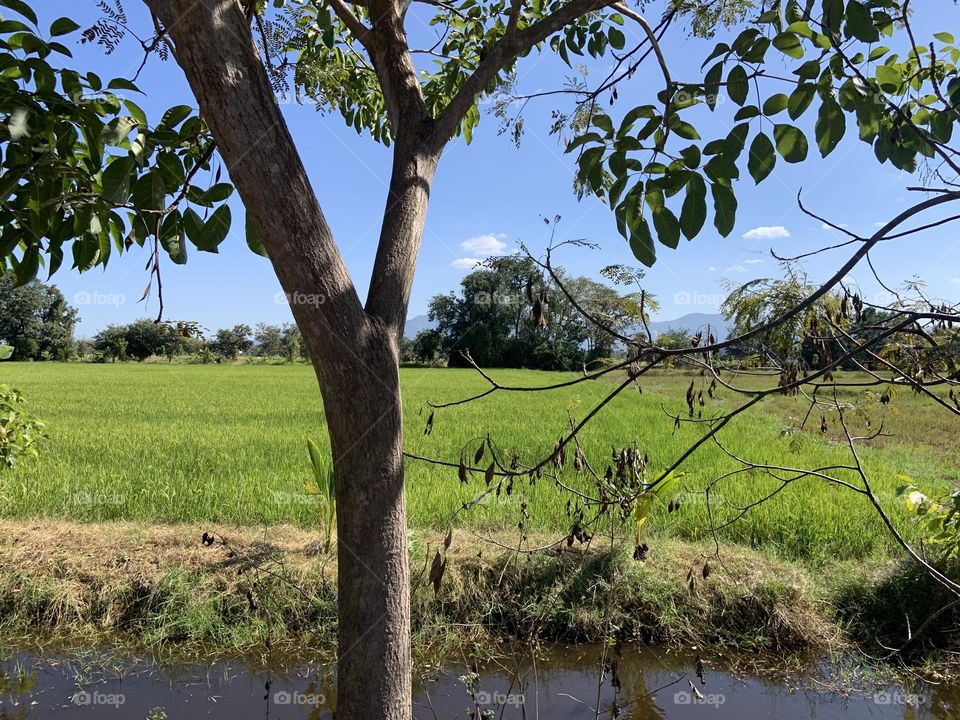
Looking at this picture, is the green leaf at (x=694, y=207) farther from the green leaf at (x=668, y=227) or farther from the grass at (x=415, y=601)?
the grass at (x=415, y=601)

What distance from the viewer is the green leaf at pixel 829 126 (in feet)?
4.45

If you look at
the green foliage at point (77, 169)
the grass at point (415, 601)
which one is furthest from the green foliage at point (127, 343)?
the green foliage at point (77, 169)

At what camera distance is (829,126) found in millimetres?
1366

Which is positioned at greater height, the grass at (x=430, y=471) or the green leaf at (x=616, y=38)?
the green leaf at (x=616, y=38)

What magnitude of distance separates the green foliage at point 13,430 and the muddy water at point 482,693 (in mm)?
2612

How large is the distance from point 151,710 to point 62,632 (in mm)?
1058

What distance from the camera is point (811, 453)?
767 centimetres

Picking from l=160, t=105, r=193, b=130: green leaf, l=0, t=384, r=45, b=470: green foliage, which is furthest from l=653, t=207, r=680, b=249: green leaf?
l=0, t=384, r=45, b=470: green foliage

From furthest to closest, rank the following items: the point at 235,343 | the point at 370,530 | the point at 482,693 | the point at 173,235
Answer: the point at 235,343, the point at 482,693, the point at 173,235, the point at 370,530

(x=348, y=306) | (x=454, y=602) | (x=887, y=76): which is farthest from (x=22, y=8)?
(x=454, y=602)

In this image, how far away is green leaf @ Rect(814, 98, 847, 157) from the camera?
4.45 ft

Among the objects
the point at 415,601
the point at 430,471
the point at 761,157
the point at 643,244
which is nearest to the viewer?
the point at 761,157

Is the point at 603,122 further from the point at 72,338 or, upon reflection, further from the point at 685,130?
the point at 72,338

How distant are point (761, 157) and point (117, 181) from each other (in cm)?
154
